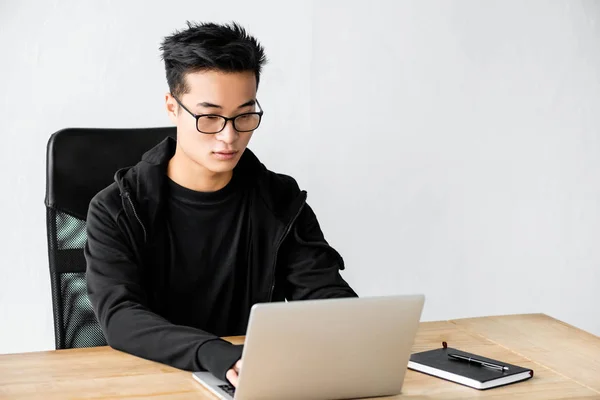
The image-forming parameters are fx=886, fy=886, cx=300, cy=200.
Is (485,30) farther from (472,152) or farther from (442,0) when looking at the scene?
(472,152)

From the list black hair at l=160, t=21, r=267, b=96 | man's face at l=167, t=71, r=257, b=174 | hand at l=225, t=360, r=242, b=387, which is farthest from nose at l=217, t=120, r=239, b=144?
hand at l=225, t=360, r=242, b=387

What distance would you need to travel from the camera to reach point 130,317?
1.74 meters

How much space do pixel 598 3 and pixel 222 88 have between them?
86.5 inches

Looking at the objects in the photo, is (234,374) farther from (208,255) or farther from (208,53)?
(208,53)

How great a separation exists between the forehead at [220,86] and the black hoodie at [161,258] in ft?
0.61

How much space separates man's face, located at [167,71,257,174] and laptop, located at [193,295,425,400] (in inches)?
23.6

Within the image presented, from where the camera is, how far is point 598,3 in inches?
141

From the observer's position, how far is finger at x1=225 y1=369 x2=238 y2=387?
146cm

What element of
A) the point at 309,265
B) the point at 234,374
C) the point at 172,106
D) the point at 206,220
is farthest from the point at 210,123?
the point at 234,374

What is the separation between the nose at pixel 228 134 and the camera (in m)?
1.92

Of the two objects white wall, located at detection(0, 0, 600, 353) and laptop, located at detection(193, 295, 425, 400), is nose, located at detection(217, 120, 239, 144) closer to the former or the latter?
laptop, located at detection(193, 295, 425, 400)

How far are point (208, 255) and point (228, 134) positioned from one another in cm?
32

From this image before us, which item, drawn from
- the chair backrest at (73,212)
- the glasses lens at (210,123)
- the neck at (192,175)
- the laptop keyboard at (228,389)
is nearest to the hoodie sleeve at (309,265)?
the neck at (192,175)

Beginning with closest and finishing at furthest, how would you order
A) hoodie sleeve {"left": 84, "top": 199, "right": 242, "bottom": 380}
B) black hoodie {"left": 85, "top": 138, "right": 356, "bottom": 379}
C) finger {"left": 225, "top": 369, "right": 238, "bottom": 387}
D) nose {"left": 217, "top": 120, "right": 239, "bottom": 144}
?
finger {"left": 225, "top": 369, "right": 238, "bottom": 387} → hoodie sleeve {"left": 84, "top": 199, "right": 242, "bottom": 380} → black hoodie {"left": 85, "top": 138, "right": 356, "bottom": 379} → nose {"left": 217, "top": 120, "right": 239, "bottom": 144}
